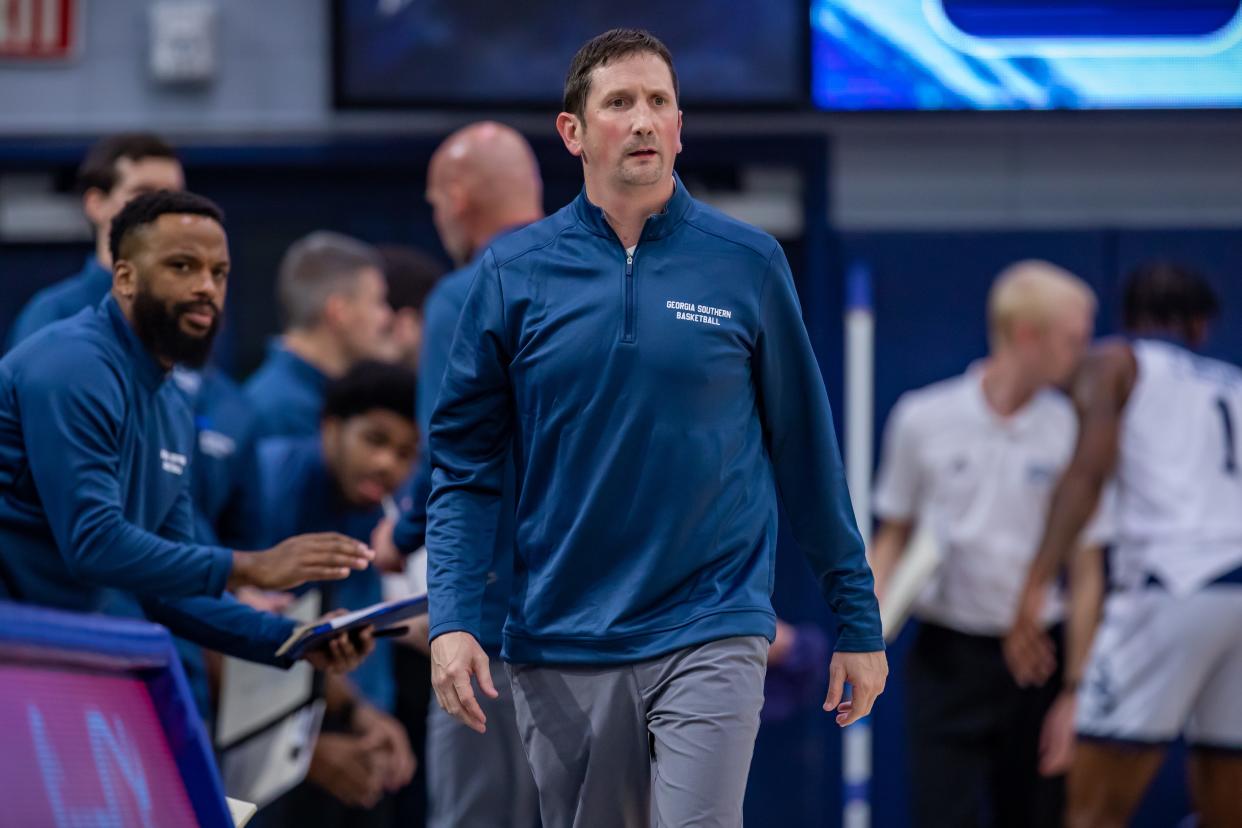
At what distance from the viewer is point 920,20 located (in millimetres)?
7293

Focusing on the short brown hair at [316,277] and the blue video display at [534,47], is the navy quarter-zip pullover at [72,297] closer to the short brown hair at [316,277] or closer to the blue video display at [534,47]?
the short brown hair at [316,277]

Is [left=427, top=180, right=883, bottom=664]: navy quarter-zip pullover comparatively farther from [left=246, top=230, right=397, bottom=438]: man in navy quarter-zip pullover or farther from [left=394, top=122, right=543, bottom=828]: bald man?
[left=246, top=230, right=397, bottom=438]: man in navy quarter-zip pullover

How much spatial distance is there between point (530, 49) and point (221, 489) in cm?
312

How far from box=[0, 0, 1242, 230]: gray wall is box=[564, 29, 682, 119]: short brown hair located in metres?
4.35

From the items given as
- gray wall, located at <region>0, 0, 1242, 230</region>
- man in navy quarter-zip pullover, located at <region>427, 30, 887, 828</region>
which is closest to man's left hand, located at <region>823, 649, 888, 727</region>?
man in navy quarter-zip pullover, located at <region>427, 30, 887, 828</region>

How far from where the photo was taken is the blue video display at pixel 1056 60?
23.9ft

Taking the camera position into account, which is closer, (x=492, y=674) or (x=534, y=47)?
(x=492, y=674)

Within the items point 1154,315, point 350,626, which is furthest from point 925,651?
point 350,626

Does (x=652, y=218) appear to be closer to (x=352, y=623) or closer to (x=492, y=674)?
(x=352, y=623)

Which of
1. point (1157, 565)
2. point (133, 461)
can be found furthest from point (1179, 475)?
point (133, 461)

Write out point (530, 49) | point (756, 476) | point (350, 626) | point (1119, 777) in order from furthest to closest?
1. point (530, 49)
2. point (1119, 777)
3. point (350, 626)
4. point (756, 476)

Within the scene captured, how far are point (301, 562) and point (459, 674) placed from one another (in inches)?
24.0

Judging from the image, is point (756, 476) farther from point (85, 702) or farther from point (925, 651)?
point (925, 651)

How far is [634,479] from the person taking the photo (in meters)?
3.13
